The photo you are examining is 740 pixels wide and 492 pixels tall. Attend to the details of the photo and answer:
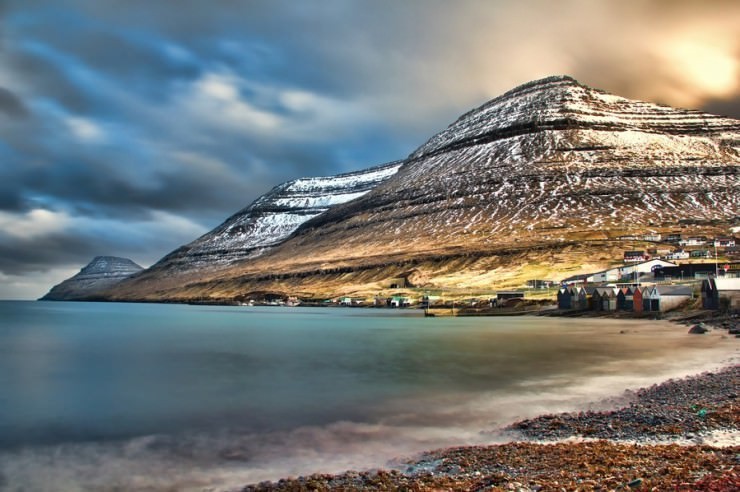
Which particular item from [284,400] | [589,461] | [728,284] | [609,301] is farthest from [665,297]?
[589,461]

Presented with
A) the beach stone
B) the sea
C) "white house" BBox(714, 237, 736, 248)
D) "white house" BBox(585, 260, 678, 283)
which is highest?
"white house" BBox(714, 237, 736, 248)

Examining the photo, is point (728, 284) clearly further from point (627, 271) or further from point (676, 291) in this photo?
point (627, 271)

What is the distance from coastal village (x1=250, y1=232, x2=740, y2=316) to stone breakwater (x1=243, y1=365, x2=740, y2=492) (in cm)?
5881

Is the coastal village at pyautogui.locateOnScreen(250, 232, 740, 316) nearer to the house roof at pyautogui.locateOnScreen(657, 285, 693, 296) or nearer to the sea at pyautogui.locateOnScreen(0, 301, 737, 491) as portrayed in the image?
the house roof at pyautogui.locateOnScreen(657, 285, 693, 296)

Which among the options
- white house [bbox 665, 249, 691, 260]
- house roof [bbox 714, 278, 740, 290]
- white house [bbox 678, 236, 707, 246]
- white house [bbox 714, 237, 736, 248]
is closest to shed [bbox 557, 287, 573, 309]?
house roof [bbox 714, 278, 740, 290]

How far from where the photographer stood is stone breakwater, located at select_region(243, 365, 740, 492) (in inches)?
464

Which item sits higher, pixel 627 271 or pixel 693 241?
pixel 693 241

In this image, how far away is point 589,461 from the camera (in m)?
13.4

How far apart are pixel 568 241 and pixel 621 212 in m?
43.4

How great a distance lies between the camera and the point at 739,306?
6631 centimetres

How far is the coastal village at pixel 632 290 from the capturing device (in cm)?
7906

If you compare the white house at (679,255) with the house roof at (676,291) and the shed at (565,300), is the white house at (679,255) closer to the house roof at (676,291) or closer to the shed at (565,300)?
the shed at (565,300)

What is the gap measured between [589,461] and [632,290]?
289ft

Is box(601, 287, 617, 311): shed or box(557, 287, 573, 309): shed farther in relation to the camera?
box(557, 287, 573, 309): shed
